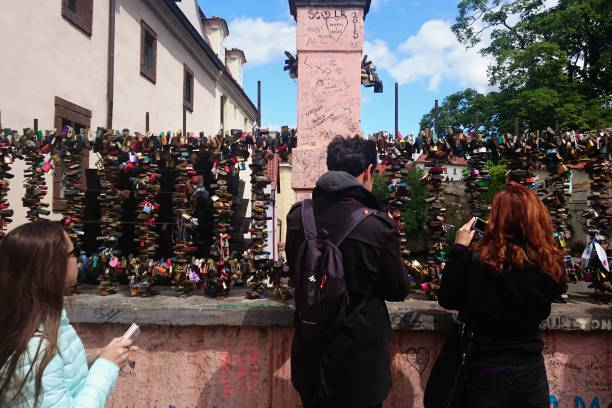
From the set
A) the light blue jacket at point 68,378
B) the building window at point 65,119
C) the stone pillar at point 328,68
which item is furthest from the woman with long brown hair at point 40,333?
the building window at point 65,119

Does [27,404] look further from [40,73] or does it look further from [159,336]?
[40,73]

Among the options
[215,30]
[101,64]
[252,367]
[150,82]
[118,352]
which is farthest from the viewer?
[215,30]

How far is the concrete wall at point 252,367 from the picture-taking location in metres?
3.08

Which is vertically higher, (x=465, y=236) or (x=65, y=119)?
(x=65, y=119)

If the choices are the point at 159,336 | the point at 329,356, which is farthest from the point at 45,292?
the point at 159,336

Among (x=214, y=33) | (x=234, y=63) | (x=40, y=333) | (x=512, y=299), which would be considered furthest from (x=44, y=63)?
(x=234, y=63)

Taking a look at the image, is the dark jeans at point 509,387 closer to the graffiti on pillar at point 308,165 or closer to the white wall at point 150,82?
the graffiti on pillar at point 308,165

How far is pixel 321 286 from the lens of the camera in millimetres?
2004

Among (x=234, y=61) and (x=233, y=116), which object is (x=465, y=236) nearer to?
(x=233, y=116)

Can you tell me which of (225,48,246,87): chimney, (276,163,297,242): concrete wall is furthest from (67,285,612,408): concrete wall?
(225,48,246,87): chimney

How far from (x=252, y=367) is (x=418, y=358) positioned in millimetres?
1159

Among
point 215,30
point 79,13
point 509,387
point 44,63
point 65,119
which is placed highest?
point 215,30

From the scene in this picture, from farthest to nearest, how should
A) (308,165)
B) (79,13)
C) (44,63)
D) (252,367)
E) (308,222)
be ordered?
(79,13)
(44,63)
(308,165)
(252,367)
(308,222)

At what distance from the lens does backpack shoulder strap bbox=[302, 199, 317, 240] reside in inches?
85.2
